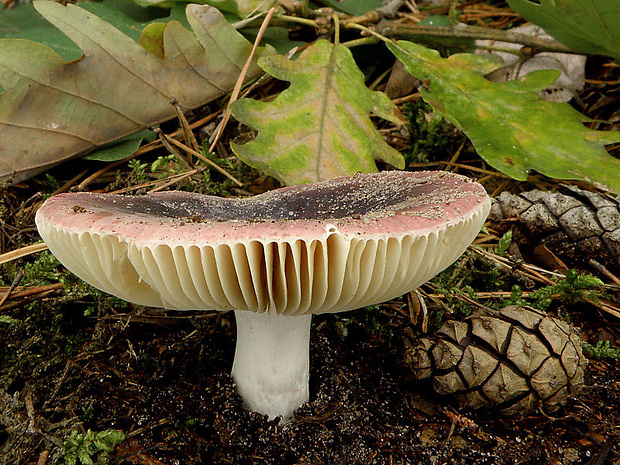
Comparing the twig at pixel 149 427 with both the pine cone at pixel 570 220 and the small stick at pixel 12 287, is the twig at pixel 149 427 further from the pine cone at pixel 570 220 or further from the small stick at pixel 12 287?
the pine cone at pixel 570 220

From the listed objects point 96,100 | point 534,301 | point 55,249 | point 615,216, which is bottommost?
point 534,301

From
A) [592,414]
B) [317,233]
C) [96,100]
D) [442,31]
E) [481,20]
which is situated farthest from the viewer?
[481,20]

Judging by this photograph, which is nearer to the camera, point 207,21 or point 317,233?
point 317,233

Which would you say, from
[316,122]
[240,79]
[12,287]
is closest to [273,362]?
[12,287]

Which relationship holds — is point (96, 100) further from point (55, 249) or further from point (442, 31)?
point (442, 31)

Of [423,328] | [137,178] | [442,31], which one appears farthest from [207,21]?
[423,328]

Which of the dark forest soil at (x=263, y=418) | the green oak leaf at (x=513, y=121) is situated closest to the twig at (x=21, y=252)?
the dark forest soil at (x=263, y=418)

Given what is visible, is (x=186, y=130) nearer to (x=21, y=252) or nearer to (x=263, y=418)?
(x=21, y=252)
